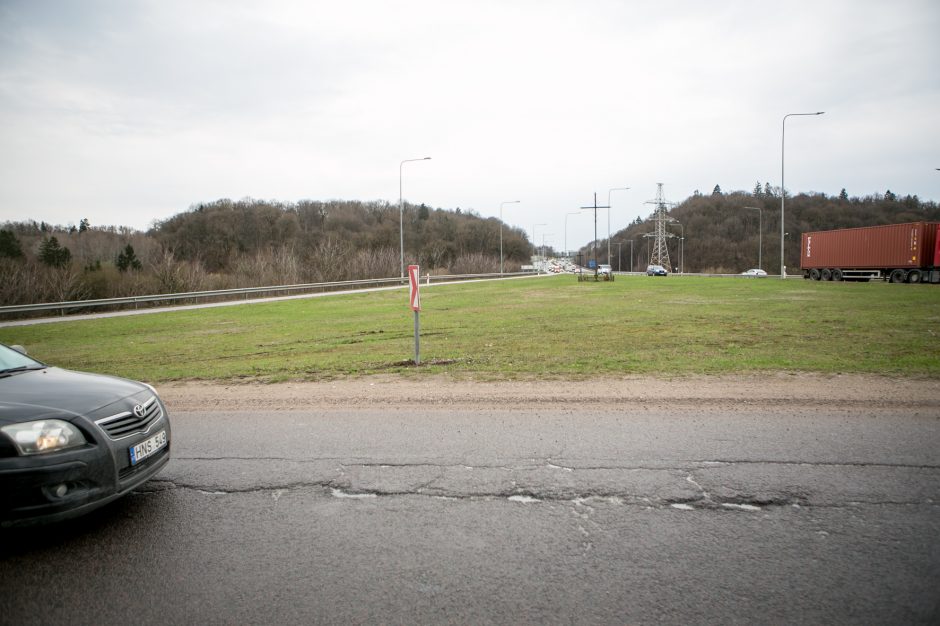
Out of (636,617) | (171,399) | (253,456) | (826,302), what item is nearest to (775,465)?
(636,617)

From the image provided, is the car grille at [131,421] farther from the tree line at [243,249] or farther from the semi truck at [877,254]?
the semi truck at [877,254]

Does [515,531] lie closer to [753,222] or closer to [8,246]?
[8,246]

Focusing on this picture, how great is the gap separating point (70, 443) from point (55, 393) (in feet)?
2.02

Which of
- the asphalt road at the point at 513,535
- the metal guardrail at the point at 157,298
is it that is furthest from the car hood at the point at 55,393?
the metal guardrail at the point at 157,298

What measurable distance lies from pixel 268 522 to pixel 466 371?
233 inches

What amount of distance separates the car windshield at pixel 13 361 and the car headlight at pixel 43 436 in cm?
133

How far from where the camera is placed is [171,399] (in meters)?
8.14

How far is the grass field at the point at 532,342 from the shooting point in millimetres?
9836

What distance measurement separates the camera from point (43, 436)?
358cm

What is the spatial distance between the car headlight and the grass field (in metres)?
5.74

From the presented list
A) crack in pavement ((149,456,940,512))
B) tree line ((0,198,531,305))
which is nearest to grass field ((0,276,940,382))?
crack in pavement ((149,456,940,512))

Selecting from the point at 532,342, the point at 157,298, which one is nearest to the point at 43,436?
the point at 532,342

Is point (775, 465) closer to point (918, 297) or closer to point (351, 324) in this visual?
point (351, 324)

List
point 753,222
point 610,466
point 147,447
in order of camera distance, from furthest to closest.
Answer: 1. point 753,222
2. point 610,466
3. point 147,447
